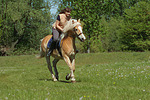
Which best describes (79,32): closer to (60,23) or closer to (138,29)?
(60,23)

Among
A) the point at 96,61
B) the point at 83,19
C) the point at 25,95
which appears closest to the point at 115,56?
the point at 96,61

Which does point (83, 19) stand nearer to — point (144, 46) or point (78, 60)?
point (78, 60)

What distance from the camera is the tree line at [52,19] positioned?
1446 inches

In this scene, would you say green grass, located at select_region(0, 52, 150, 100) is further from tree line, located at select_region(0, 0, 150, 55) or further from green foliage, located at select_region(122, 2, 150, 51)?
green foliage, located at select_region(122, 2, 150, 51)

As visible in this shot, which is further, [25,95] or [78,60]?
[78,60]

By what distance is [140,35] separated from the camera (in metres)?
38.2

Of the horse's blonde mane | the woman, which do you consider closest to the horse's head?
the horse's blonde mane

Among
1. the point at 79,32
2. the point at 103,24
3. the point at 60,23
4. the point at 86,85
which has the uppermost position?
the point at 60,23

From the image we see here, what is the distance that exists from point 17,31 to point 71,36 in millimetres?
29747

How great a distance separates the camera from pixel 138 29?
3847 centimetres

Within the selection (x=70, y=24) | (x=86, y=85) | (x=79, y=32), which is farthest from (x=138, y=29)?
(x=86, y=85)

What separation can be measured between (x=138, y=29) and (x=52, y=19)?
48.1 feet

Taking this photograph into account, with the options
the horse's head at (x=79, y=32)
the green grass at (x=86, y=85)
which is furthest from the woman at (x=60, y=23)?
the green grass at (x=86, y=85)

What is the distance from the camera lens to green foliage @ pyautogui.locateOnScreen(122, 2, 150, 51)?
37781mm
